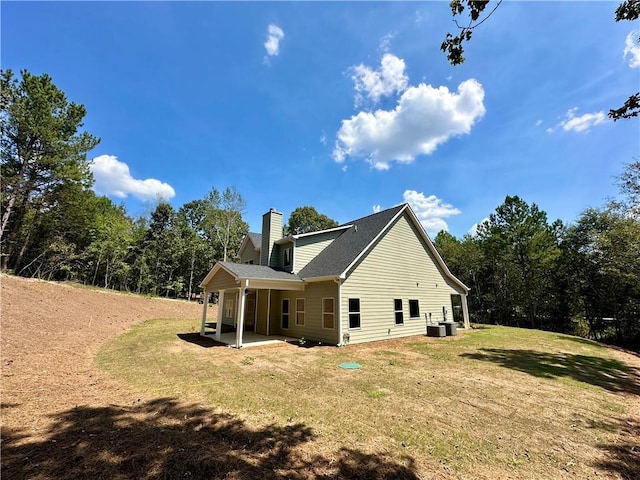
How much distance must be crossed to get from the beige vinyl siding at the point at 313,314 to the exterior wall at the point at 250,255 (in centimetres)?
473

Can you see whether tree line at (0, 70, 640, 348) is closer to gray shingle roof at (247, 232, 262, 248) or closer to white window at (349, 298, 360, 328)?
gray shingle roof at (247, 232, 262, 248)

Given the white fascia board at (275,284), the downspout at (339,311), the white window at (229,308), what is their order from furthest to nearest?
1. the white window at (229,308)
2. the white fascia board at (275,284)
3. the downspout at (339,311)

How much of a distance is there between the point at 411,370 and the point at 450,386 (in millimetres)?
1489

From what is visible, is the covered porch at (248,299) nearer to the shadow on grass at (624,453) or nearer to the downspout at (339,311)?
the downspout at (339,311)

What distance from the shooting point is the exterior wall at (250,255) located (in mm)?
18578

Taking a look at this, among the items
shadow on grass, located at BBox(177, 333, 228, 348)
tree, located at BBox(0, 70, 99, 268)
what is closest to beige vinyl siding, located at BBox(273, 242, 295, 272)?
shadow on grass, located at BBox(177, 333, 228, 348)

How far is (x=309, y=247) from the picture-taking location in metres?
15.2

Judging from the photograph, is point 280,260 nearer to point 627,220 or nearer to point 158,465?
point 158,465

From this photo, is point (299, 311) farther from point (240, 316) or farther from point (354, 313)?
point (240, 316)

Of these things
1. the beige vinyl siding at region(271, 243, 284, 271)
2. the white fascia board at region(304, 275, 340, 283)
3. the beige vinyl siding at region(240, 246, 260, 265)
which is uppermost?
the beige vinyl siding at region(240, 246, 260, 265)

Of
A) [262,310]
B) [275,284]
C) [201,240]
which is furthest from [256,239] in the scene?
[201,240]

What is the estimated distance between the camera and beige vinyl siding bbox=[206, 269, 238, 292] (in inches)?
494

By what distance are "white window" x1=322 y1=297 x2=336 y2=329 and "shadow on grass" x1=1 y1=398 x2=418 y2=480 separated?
7679 millimetres

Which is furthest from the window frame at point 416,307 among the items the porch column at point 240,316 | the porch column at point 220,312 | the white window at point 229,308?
the white window at point 229,308
